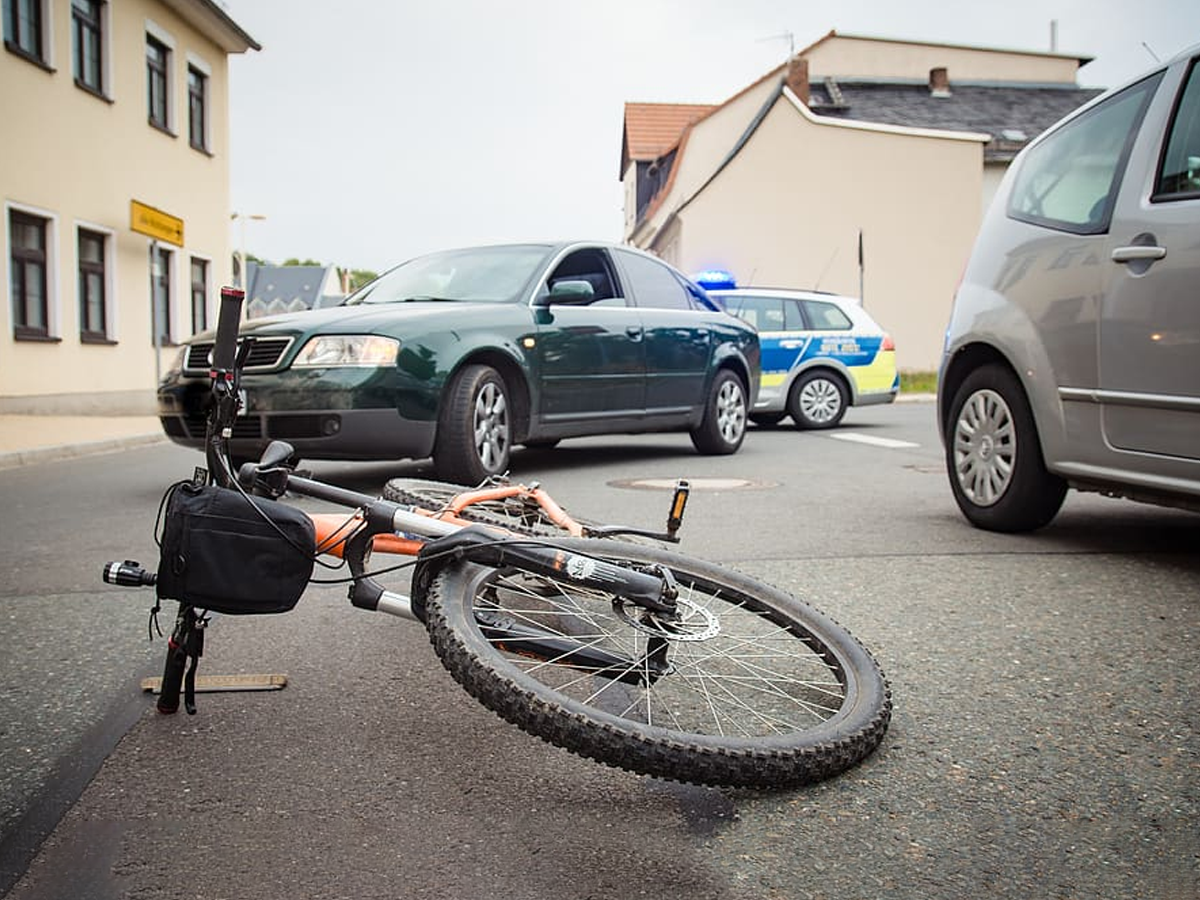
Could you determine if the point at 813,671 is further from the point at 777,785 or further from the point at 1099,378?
the point at 1099,378

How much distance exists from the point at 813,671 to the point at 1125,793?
75 centimetres

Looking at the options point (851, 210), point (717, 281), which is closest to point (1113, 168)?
point (717, 281)

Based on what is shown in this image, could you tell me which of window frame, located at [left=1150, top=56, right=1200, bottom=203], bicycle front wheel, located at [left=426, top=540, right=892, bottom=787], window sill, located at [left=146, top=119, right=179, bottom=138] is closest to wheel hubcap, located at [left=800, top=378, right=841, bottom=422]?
window frame, located at [left=1150, top=56, right=1200, bottom=203]

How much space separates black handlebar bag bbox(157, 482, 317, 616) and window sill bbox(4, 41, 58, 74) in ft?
54.9

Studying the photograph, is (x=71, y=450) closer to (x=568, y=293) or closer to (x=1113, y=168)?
(x=568, y=293)

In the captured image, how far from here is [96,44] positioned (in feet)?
65.4

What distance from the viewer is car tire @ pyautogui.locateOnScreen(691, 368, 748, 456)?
10.1 meters

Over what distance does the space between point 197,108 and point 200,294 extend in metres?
3.70

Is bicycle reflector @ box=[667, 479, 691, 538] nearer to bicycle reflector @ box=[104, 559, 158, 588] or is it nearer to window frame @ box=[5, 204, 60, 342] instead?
bicycle reflector @ box=[104, 559, 158, 588]

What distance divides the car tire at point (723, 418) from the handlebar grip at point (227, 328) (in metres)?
7.51

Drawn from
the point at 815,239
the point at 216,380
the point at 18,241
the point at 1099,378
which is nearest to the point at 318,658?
the point at 216,380

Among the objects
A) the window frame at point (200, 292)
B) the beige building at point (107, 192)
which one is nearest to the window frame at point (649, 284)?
the beige building at point (107, 192)

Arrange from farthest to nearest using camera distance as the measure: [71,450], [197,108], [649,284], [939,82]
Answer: [939,82]
[197,108]
[71,450]
[649,284]

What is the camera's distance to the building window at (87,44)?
1919cm
